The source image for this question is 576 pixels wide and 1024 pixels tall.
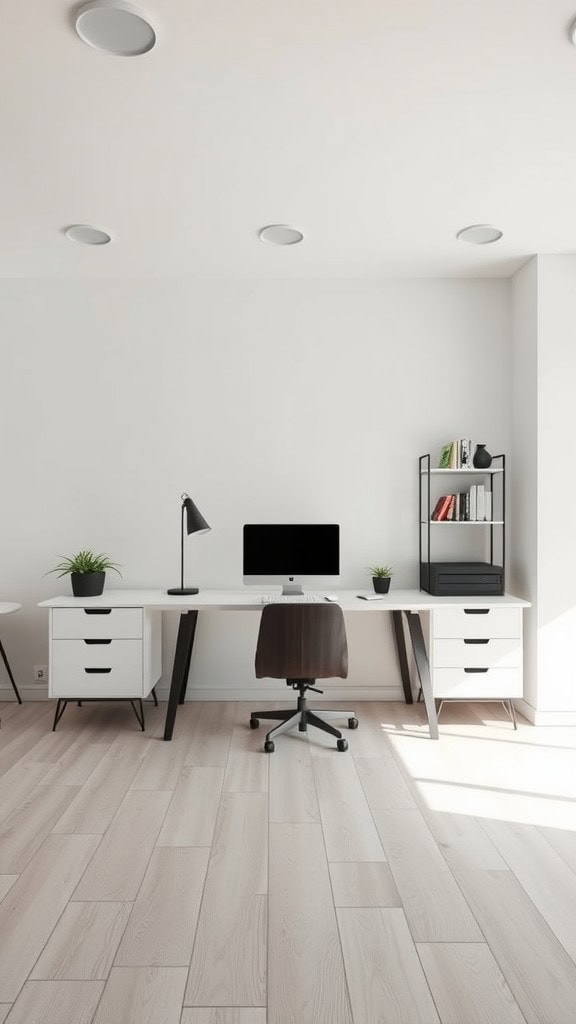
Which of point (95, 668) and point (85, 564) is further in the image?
point (85, 564)

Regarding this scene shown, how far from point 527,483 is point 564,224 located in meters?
1.39

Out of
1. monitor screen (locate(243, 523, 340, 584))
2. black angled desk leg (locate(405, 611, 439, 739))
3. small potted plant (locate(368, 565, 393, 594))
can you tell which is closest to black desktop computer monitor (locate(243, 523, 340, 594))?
monitor screen (locate(243, 523, 340, 584))

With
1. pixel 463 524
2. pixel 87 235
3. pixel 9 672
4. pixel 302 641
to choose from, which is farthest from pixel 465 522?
pixel 9 672

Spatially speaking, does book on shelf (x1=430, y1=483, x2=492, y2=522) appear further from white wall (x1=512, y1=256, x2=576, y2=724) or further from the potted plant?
the potted plant

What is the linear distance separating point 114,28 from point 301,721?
303 cm

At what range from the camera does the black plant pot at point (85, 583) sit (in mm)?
4047

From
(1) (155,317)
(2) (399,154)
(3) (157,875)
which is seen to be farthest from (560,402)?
(3) (157,875)

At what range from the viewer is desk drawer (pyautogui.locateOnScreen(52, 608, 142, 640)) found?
3869 millimetres

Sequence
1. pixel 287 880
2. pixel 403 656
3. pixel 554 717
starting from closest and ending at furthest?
pixel 287 880 < pixel 554 717 < pixel 403 656

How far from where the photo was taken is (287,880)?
2.28 metres

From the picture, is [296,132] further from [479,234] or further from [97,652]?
[97,652]

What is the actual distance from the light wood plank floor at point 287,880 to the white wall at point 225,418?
113 cm

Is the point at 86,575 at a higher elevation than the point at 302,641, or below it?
higher

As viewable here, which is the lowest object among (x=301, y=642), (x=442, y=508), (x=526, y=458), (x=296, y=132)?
(x=301, y=642)
